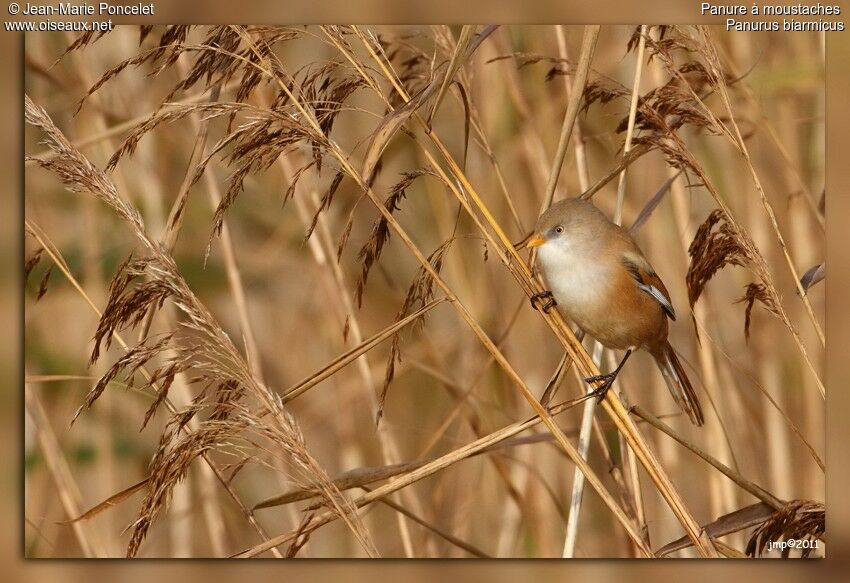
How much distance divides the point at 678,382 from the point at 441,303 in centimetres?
68

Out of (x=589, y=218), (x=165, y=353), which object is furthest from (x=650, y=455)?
(x=165, y=353)

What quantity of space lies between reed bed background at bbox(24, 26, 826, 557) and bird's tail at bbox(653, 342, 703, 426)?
0.05m

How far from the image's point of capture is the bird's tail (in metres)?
2.42

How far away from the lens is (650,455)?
1979 millimetres

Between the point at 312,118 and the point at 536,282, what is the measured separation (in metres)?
0.65

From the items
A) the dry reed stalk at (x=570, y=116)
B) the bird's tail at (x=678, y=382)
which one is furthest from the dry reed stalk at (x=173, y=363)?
the bird's tail at (x=678, y=382)

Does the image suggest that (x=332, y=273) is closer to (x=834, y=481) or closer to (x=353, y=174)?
(x=353, y=174)

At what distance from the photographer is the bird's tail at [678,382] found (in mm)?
2418

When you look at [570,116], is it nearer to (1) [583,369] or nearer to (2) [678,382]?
(1) [583,369]

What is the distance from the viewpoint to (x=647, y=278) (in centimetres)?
228

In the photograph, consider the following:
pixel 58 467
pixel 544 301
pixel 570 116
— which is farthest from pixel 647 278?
pixel 58 467

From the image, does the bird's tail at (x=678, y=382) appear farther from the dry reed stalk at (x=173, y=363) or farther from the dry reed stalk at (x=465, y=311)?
the dry reed stalk at (x=173, y=363)

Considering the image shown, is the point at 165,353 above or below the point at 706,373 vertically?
above

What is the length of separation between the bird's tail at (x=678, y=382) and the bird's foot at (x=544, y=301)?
0.39 m
